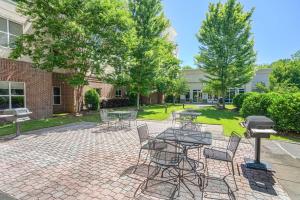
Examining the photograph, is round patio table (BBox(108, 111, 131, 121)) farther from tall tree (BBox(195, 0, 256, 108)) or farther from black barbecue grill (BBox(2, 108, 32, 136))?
tall tree (BBox(195, 0, 256, 108))

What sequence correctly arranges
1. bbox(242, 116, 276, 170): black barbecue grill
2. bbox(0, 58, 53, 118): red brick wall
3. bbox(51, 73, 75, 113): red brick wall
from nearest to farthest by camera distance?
bbox(242, 116, 276, 170): black barbecue grill, bbox(0, 58, 53, 118): red brick wall, bbox(51, 73, 75, 113): red brick wall

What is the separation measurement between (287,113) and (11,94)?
15730 mm

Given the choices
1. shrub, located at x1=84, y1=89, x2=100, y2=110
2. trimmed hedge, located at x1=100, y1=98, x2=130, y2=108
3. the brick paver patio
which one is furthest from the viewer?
trimmed hedge, located at x1=100, y1=98, x2=130, y2=108

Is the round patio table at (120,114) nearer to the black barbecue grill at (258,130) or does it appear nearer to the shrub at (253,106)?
the black barbecue grill at (258,130)

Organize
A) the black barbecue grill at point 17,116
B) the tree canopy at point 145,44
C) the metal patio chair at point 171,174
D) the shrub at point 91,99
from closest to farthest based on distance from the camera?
the metal patio chair at point 171,174, the black barbecue grill at point 17,116, the tree canopy at point 145,44, the shrub at point 91,99

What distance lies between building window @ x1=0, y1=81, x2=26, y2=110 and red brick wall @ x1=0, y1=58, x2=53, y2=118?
30 centimetres

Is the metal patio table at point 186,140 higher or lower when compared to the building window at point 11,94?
lower

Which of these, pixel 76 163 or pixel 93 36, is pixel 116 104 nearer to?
pixel 93 36

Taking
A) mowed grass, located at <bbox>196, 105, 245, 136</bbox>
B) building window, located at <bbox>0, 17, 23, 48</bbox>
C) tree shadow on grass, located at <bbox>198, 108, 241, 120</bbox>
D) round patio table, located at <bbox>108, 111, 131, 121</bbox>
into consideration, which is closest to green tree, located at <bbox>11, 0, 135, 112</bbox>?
building window, located at <bbox>0, 17, 23, 48</bbox>

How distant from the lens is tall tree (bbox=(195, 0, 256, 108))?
21.2 m

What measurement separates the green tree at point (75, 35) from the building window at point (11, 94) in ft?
5.90

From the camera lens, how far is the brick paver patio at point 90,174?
3838 mm

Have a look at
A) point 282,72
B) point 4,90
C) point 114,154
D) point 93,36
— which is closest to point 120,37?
point 93,36

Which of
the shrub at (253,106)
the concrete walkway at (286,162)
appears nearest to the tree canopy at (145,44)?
the shrub at (253,106)
